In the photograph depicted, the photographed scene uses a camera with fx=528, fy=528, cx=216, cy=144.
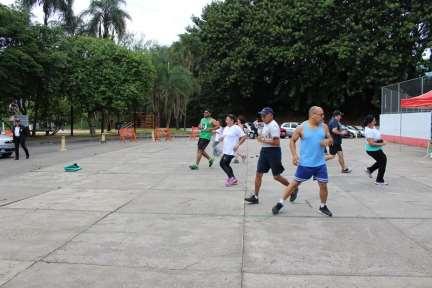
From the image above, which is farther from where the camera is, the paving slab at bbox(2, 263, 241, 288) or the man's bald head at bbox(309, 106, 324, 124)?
the man's bald head at bbox(309, 106, 324, 124)

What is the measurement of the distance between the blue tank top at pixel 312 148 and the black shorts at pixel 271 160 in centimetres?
102

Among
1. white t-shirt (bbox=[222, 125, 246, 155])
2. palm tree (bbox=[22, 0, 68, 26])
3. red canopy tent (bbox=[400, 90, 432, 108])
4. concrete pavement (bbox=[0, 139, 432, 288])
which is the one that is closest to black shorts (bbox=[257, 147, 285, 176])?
concrete pavement (bbox=[0, 139, 432, 288])

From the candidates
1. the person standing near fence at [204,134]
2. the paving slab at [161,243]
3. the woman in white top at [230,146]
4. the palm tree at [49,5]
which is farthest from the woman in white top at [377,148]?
the palm tree at [49,5]

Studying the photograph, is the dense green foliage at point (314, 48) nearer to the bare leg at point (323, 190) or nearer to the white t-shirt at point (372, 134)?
the white t-shirt at point (372, 134)

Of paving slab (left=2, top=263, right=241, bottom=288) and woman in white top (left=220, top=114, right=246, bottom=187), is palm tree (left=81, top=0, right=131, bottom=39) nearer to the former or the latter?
woman in white top (left=220, top=114, right=246, bottom=187)

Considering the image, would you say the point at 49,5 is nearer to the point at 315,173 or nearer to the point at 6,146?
the point at 6,146

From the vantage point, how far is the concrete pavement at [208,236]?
16.1 ft

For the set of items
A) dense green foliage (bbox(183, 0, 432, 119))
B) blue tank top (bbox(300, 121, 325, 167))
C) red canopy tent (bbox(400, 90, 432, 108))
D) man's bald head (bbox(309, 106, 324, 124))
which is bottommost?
blue tank top (bbox(300, 121, 325, 167))

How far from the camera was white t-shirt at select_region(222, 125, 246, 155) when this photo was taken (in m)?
11.0

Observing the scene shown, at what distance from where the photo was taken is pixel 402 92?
1061 inches

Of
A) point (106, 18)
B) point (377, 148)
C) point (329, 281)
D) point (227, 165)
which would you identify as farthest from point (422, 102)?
point (106, 18)

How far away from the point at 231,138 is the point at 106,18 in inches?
1624

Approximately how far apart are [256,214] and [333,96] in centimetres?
3845

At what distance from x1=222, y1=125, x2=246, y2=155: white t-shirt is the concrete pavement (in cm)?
78
